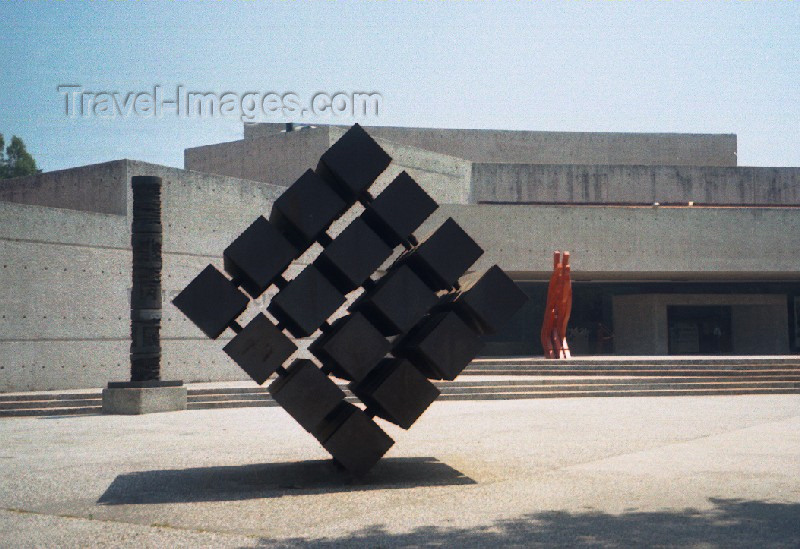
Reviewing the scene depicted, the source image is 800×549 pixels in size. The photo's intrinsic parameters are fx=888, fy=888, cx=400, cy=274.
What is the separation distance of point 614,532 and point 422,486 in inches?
96.9

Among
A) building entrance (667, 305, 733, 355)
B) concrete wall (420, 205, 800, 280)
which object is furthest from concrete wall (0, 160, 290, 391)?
building entrance (667, 305, 733, 355)

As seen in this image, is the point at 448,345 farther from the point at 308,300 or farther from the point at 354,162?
the point at 354,162

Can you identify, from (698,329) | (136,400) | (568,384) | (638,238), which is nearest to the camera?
(136,400)

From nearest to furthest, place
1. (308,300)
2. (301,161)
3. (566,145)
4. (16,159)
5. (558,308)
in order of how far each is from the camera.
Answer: (308,300), (558,308), (301,161), (566,145), (16,159)

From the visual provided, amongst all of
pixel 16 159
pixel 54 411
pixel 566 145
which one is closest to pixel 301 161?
pixel 54 411

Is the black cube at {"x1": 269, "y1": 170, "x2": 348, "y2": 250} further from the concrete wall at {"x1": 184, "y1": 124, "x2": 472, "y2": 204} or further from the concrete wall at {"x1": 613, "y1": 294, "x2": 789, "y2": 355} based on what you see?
the concrete wall at {"x1": 613, "y1": 294, "x2": 789, "y2": 355}

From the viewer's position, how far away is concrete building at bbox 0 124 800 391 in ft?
64.9

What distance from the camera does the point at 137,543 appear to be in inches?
233

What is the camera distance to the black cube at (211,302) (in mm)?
8242

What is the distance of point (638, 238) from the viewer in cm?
2919

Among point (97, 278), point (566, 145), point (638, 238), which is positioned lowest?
point (97, 278)

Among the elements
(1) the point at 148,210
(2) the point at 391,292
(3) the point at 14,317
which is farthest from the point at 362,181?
(3) the point at 14,317

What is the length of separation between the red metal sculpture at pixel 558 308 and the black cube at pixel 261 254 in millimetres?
17860

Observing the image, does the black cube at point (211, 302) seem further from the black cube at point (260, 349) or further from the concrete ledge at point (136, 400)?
the concrete ledge at point (136, 400)
